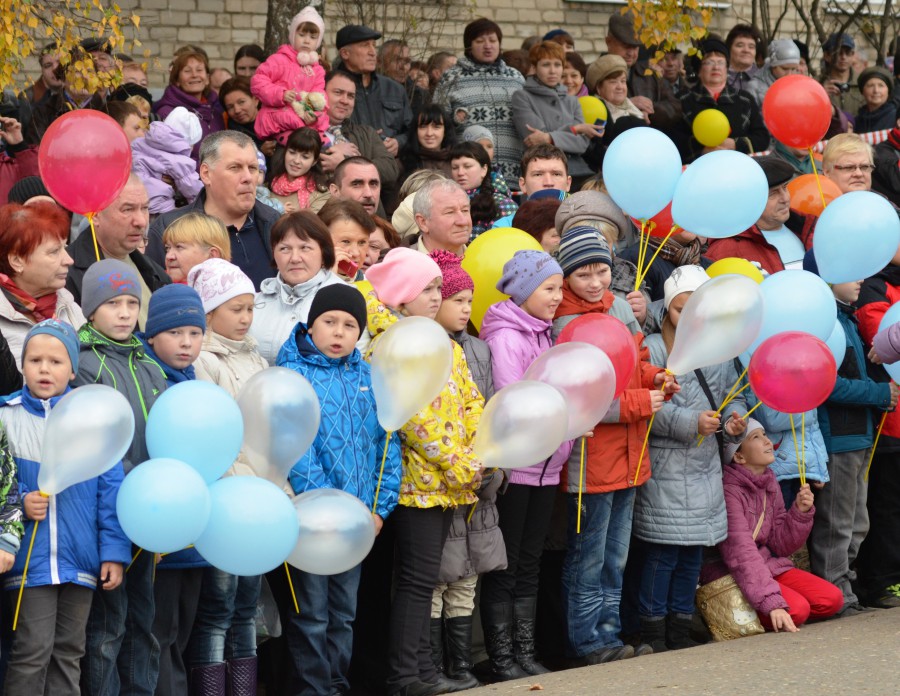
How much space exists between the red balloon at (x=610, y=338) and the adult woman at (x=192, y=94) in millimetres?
4746

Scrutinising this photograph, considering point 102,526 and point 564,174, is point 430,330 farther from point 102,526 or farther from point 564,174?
point 564,174

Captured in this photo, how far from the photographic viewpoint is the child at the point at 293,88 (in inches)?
355

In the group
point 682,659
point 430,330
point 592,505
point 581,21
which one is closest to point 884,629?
point 682,659

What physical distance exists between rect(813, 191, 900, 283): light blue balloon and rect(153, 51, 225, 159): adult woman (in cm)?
476

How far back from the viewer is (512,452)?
212 inches

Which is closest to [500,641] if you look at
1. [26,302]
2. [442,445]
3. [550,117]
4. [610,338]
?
[442,445]

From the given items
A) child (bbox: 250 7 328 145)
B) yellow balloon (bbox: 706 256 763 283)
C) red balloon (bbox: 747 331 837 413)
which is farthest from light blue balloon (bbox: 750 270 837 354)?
child (bbox: 250 7 328 145)

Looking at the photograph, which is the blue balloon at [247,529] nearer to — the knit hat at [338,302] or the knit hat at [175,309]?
the knit hat at [175,309]

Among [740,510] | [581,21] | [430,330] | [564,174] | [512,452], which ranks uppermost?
[581,21]

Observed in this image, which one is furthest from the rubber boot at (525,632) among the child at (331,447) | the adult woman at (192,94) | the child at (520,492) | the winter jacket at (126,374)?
the adult woman at (192,94)

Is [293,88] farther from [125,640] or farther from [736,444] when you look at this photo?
[125,640]

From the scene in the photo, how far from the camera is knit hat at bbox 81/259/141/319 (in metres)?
4.85

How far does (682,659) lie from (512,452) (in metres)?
1.40

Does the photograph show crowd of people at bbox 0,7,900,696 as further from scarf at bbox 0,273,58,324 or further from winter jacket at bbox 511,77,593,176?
winter jacket at bbox 511,77,593,176
